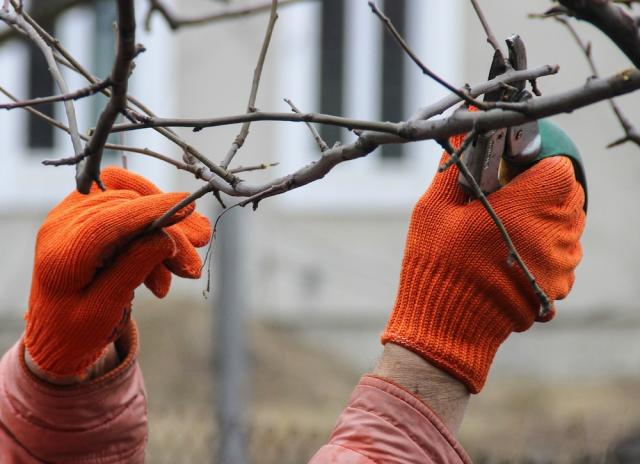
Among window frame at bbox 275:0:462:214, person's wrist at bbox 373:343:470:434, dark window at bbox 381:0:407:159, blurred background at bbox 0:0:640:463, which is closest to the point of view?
person's wrist at bbox 373:343:470:434

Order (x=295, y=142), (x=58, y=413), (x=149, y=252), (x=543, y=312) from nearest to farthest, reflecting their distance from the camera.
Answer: (x=543, y=312) → (x=149, y=252) → (x=58, y=413) → (x=295, y=142)

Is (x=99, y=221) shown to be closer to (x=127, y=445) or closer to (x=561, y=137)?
(x=127, y=445)

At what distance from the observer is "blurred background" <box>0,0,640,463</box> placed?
8.77 m

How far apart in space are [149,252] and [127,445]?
37cm

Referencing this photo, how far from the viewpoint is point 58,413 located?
5.38 feet

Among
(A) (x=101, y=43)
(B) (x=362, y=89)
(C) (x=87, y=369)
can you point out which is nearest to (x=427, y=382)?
(C) (x=87, y=369)

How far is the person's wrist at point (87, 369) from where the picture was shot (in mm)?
1643

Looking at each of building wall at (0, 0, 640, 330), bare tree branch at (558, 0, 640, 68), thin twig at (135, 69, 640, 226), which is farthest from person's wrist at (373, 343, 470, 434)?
building wall at (0, 0, 640, 330)

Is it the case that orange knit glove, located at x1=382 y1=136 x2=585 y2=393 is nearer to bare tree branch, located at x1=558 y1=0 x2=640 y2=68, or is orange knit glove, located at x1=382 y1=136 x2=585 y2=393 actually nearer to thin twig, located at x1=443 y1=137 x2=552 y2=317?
thin twig, located at x1=443 y1=137 x2=552 y2=317

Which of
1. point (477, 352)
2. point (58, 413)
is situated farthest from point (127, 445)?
point (477, 352)

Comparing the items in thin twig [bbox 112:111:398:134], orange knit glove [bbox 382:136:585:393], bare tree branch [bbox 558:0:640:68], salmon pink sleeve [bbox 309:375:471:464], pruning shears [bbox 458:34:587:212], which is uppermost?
bare tree branch [bbox 558:0:640:68]

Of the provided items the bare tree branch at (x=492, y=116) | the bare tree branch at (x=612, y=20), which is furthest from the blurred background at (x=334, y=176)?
the bare tree branch at (x=612, y=20)

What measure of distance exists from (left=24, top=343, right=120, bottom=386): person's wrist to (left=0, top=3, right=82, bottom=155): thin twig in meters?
0.35

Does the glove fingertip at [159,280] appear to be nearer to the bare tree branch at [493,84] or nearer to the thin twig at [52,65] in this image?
the thin twig at [52,65]
